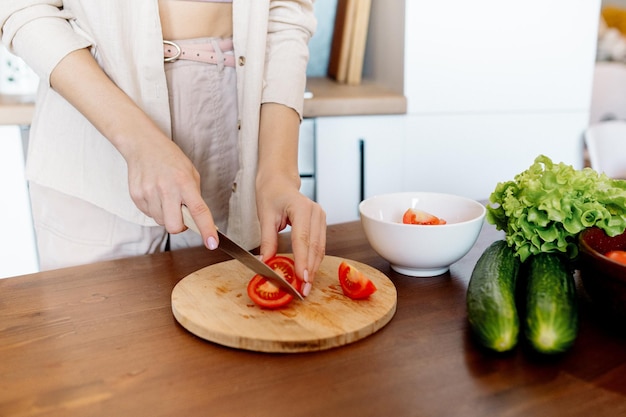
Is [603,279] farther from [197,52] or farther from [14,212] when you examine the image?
[14,212]

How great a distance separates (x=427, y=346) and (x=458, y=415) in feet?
0.43

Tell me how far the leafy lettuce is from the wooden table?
0.10 meters

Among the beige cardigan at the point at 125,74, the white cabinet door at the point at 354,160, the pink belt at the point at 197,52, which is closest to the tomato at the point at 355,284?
the beige cardigan at the point at 125,74

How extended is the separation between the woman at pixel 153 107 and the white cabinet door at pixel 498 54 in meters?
0.81

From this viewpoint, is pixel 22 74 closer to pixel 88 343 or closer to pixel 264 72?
pixel 264 72

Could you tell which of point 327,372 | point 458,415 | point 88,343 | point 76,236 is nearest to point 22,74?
point 76,236

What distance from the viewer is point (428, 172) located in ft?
6.53

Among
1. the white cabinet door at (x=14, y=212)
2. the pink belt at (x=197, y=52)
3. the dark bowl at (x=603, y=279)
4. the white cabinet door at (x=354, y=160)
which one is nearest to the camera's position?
the dark bowl at (x=603, y=279)

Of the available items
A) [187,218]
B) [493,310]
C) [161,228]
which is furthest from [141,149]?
[493,310]

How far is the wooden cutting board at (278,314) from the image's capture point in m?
0.68

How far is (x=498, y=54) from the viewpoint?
198 cm

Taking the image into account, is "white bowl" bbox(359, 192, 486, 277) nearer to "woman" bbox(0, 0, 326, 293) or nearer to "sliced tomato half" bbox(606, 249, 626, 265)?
"woman" bbox(0, 0, 326, 293)

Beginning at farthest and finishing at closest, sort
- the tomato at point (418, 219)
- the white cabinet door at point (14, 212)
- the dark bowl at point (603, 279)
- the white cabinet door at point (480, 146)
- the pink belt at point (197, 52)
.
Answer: the white cabinet door at point (480, 146)
the white cabinet door at point (14, 212)
the pink belt at point (197, 52)
the tomato at point (418, 219)
the dark bowl at point (603, 279)

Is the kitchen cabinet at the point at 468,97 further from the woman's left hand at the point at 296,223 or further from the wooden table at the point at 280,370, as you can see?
the wooden table at the point at 280,370
